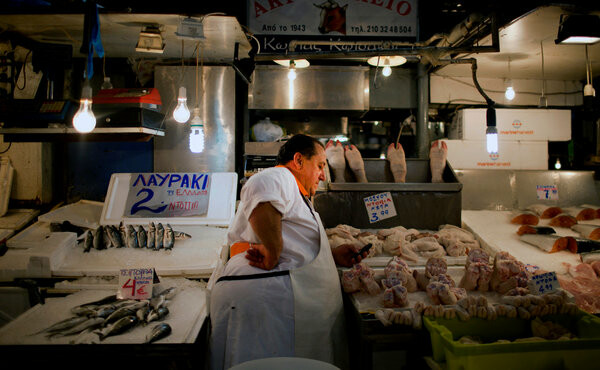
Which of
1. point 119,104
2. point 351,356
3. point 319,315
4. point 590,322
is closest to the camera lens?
point 590,322

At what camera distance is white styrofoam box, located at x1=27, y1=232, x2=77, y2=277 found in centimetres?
292

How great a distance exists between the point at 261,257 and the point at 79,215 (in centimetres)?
270

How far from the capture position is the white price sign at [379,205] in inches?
150

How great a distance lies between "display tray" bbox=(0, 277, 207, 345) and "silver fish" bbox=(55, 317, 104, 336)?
0.15 ft

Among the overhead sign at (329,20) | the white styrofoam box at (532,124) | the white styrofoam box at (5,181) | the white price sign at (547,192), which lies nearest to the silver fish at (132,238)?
the white styrofoam box at (5,181)

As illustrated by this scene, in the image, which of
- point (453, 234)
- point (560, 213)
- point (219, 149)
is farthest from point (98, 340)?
point (560, 213)

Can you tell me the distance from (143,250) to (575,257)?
Result: 400cm

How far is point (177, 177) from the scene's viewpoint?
13.9 ft

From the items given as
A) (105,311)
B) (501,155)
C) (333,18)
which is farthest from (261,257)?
(501,155)

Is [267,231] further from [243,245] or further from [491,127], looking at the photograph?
[491,127]

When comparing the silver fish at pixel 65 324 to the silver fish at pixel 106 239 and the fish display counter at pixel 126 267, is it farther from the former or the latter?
the silver fish at pixel 106 239

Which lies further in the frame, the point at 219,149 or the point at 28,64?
the point at 219,149

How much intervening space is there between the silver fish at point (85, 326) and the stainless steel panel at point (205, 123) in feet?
10.9

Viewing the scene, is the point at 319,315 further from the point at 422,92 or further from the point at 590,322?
the point at 422,92
